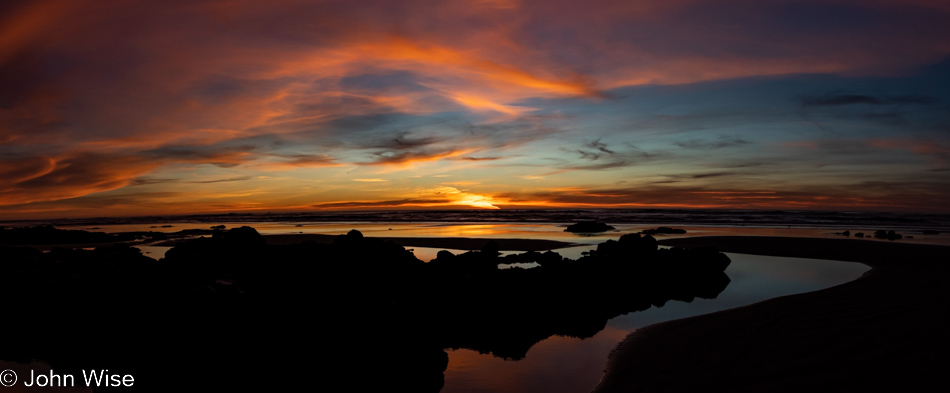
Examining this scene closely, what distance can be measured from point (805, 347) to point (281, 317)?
8460 mm

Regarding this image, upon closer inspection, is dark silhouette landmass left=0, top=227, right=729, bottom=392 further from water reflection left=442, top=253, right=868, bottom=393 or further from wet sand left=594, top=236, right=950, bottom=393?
wet sand left=594, top=236, right=950, bottom=393

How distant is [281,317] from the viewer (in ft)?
25.3

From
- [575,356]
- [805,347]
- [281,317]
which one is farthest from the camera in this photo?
[575,356]

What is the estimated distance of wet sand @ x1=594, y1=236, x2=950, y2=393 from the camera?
249 inches

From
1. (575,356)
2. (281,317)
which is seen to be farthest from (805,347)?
(281,317)

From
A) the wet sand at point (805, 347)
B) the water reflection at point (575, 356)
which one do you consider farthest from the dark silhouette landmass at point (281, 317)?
the wet sand at point (805, 347)

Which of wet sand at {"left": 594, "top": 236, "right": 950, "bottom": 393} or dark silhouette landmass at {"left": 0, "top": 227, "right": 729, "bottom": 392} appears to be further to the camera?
dark silhouette landmass at {"left": 0, "top": 227, "right": 729, "bottom": 392}

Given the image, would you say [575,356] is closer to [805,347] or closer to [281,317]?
[805,347]

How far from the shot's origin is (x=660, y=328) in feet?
31.1

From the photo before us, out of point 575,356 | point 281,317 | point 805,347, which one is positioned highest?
point 281,317

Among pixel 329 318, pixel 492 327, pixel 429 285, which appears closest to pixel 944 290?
pixel 492 327

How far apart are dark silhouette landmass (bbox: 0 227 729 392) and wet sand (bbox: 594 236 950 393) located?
200 cm

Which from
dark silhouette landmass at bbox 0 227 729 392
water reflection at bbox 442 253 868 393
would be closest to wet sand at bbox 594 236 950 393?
water reflection at bbox 442 253 868 393

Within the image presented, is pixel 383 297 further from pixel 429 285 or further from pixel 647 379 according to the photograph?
pixel 647 379
